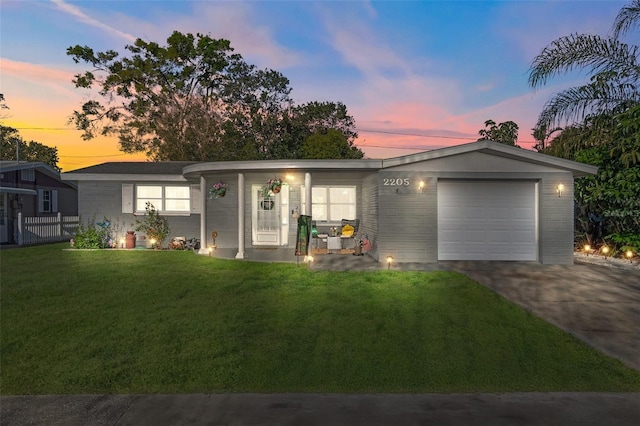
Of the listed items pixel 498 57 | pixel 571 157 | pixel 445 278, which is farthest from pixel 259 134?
pixel 445 278

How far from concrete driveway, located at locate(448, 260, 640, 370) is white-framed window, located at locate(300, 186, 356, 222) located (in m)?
4.47

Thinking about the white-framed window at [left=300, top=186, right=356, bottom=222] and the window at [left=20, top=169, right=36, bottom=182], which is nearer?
the white-framed window at [left=300, top=186, right=356, bottom=222]

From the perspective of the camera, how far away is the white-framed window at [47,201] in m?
21.9

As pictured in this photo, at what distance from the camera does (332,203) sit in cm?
1470

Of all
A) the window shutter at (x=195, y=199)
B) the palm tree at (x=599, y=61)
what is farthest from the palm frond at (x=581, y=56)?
the window shutter at (x=195, y=199)

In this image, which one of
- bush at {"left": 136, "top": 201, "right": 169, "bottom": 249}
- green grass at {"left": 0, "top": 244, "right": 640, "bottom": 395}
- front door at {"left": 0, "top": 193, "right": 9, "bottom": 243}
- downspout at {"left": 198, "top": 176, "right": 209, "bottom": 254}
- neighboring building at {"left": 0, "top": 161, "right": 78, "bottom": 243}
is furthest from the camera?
neighboring building at {"left": 0, "top": 161, "right": 78, "bottom": 243}

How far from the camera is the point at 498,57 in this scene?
18.2 m

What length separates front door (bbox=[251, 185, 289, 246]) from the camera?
1489cm

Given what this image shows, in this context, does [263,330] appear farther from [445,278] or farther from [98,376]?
[445,278]

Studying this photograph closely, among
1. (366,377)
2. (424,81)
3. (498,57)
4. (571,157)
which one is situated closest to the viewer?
(366,377)

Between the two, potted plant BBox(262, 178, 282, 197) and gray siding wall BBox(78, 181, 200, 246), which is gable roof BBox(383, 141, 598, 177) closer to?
potted plant BBox(262, 178, 282, 197)

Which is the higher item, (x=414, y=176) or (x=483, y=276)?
(x=414, y=176)

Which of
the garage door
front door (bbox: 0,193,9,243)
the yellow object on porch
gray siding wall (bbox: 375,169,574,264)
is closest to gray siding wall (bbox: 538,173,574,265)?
gray siding wall (bbox: 375,169,574,264)

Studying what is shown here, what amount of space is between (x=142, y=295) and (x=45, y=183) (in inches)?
731
